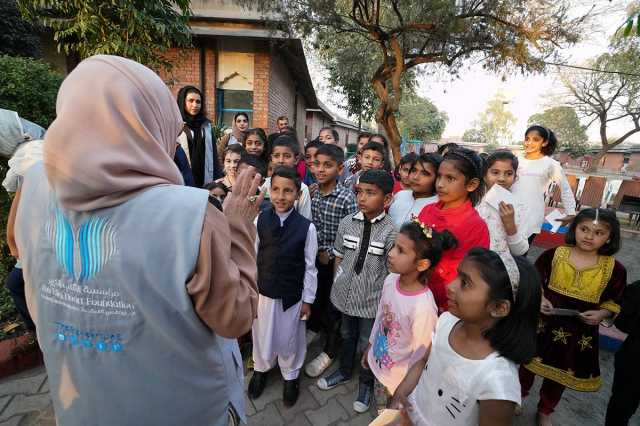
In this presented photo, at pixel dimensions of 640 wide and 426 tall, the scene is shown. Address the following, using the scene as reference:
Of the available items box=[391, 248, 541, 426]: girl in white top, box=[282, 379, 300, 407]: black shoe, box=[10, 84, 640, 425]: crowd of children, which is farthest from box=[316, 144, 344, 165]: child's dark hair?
box=[282, 379, 300, 407]: black shoe

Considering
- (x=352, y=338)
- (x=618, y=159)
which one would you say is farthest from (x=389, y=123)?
(x=618, y=159)

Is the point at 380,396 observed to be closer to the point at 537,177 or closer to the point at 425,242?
the point at 425,242

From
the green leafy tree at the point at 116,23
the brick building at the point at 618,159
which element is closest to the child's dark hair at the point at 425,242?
the green leafy tree at the point at 116,23

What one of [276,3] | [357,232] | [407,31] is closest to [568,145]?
[407,31]

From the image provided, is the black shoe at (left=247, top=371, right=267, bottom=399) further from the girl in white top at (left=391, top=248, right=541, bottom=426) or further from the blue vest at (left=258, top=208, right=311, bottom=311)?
the girl in white top at (left=391, top=248, right=541, bottom=426)

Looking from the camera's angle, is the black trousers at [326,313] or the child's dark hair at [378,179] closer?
the child's dark hair at [378,179]

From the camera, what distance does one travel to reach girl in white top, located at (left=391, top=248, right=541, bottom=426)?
121 cm

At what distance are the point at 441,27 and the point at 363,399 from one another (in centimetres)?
814

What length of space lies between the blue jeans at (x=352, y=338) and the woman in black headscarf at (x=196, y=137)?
2331mm

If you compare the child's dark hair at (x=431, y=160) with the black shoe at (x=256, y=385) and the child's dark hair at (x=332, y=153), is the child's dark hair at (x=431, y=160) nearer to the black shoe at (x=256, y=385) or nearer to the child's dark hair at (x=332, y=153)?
the child's dark hair at (x=332, y=153)

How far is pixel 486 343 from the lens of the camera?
1.32 metres

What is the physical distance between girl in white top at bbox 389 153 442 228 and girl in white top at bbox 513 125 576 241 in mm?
1375

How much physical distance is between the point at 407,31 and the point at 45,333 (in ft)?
30.5

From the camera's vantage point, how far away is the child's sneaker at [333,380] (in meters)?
2.49
